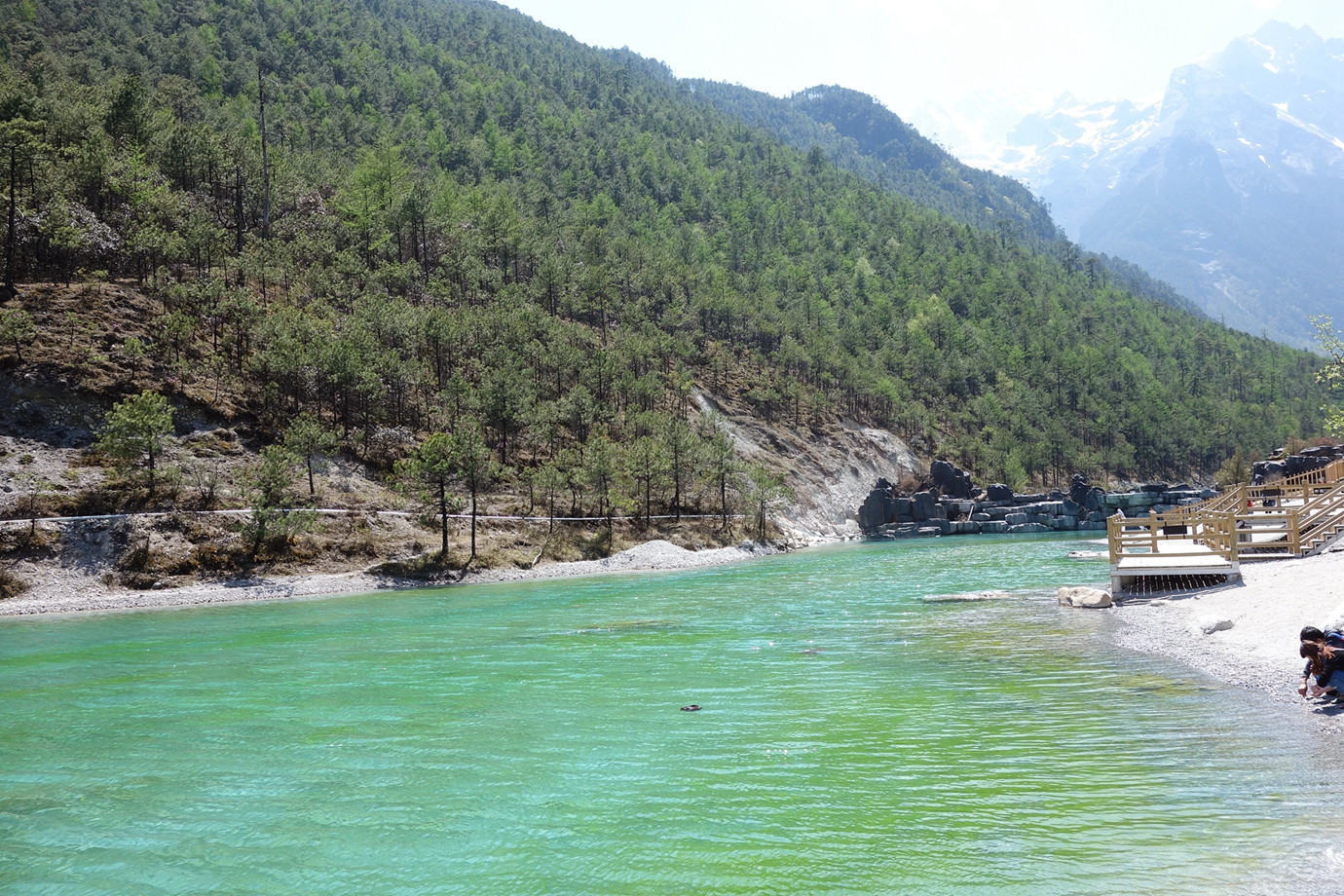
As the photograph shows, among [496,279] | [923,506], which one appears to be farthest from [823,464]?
[496,279]

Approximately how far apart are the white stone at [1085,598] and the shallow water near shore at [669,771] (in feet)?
8.41

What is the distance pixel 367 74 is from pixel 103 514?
146405 mm

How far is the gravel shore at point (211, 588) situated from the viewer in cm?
4053

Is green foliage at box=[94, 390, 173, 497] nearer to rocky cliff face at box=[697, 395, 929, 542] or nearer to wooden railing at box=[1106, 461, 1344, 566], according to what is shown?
wooden railing at box=[1106, 461, 1344, 566]

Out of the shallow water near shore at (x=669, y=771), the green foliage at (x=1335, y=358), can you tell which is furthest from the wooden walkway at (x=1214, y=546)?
the green foliage at (x=1335, y=358)

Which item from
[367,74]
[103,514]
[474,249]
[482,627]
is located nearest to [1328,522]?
[482,627]

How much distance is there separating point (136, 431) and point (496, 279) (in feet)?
205

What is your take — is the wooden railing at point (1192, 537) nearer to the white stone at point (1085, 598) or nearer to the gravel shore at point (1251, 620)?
the gravel shore at point (1251, 620)

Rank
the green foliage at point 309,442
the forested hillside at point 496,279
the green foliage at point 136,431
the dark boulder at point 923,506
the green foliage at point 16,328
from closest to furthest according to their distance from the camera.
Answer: the green foliage at point 136,431 < the green foliage at point 16,328 < the green foliage at point 309,442 < the forested hillside at point 496,279 < the dark boulder at point 923,506

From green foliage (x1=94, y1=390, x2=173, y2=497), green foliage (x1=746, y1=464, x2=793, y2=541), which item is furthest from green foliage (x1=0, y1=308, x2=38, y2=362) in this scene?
green foliage (x1=746, y1=464, x2=793, y2=541)

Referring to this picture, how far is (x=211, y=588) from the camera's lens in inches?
1758

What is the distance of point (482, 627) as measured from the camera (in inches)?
1230

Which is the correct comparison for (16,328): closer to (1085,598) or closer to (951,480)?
(1085,598)

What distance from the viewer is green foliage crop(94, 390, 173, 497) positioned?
48.4m
